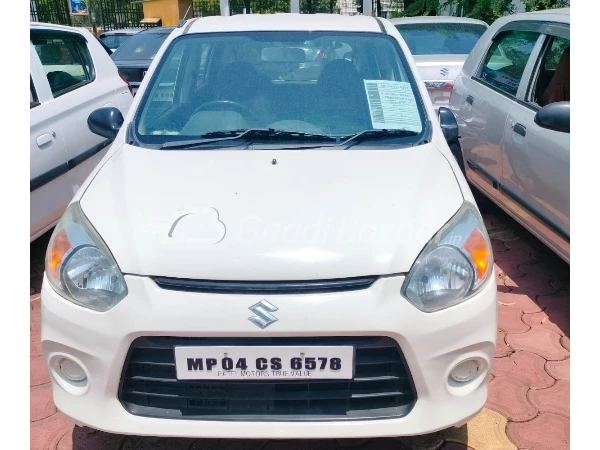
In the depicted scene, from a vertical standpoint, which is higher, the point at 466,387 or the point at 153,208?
the point at 153,208

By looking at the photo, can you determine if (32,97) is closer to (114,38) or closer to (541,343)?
(541,343)

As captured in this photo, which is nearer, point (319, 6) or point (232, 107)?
point (232, 107)

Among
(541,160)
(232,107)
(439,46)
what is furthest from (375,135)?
(439,46)

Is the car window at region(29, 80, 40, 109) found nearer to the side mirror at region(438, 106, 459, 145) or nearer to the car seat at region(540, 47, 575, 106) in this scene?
the side mirror at region(438, 106, 459, 145)

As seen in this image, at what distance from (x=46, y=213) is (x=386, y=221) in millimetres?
2443

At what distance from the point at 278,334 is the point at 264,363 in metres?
0.11

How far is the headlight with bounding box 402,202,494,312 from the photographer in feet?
6.22

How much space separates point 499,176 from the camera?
4090 mm

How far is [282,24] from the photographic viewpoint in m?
3.14

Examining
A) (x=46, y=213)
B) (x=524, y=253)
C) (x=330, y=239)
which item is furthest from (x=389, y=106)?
(x=46, y=213)

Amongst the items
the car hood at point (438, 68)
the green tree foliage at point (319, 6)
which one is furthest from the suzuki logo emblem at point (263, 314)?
the green tree foliage at point (319, 6)

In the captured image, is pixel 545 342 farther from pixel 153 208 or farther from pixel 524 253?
pixel 153 208

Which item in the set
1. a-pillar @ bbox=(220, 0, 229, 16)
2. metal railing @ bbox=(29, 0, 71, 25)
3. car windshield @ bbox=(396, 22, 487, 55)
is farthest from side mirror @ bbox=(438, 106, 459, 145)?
metal railing @ bbox=(29, 0, 71, 25)

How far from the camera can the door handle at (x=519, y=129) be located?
12.0 ft
